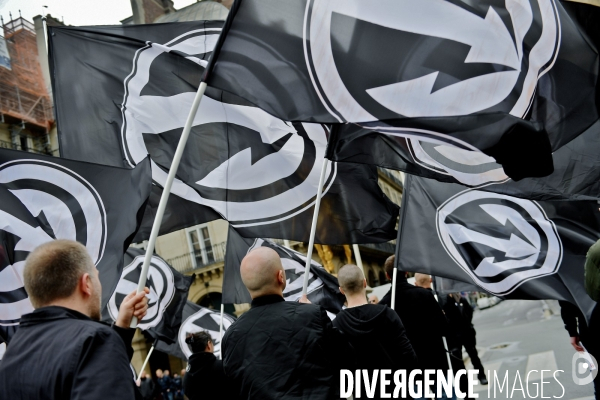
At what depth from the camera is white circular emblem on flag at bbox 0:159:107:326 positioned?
4.74m

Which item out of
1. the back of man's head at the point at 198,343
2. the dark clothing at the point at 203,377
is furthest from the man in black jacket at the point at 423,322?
the dark clothing at the point at 203,377

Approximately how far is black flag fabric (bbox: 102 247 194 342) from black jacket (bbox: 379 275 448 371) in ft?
14.2

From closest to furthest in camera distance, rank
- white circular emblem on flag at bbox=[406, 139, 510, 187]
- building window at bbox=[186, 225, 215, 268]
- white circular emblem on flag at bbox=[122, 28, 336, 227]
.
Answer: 1. white circular emblem on flag at bbox=[406, 139, 510, 187]
2. white circular emblem on flag at bbox=[122, 28, 336, 227]
3. building window at bbox=[186, 225, 215, 268]

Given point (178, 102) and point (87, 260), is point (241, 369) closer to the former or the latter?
point (87, 260)

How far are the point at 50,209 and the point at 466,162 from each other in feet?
10.3

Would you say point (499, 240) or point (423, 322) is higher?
point (499, 240)

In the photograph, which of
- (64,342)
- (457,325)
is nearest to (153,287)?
(457,325)

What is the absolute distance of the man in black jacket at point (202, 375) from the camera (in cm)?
472

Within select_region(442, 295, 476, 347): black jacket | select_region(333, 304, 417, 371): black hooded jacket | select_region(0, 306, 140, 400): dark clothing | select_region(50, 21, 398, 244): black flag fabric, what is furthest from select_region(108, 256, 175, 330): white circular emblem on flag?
select_region(0, 306, 140, 400): dark clothing

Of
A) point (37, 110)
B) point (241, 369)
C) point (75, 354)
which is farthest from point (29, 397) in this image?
point (37, 110)

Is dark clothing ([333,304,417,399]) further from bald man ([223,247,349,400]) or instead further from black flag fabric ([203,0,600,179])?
black flag fabric ([203,0,600,179])

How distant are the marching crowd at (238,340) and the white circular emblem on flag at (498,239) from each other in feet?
2.52

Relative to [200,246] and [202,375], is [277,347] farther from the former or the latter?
[200,246]

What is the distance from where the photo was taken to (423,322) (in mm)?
6430
